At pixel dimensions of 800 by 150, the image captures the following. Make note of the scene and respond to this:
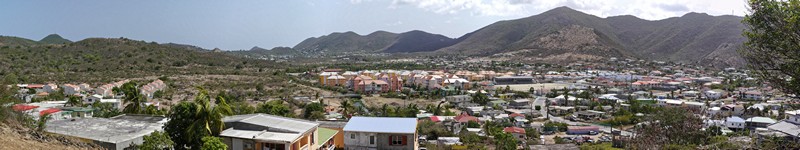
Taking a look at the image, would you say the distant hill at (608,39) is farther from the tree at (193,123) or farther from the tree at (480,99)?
the tree at (193,123)

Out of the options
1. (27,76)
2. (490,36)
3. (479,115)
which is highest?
(490,36)

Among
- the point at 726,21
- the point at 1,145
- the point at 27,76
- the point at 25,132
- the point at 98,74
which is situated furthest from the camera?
the point at 726,21

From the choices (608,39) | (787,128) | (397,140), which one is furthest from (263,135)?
(608,39)

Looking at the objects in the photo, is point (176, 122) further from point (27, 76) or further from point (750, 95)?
point (750, 95)

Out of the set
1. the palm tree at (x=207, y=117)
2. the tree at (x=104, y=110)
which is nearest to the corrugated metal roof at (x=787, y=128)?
the palm tree at (x=207, y=117)

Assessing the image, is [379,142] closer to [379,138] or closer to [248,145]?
[379,138]

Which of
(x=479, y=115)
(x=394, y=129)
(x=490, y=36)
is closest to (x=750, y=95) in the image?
(x=479, y=115)
